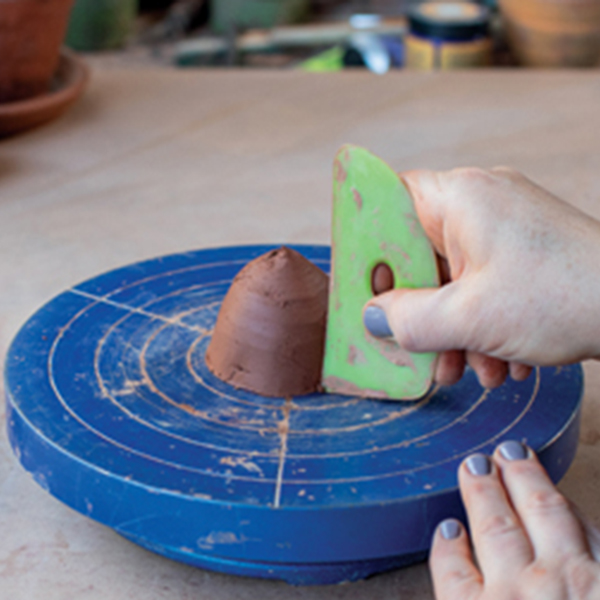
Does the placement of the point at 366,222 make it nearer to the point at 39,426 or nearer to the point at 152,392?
the point at 152,392

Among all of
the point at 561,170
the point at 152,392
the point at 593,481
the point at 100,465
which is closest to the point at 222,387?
the point at 152,392

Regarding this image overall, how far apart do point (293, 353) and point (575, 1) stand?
4.60m

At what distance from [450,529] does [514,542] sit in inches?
3.1

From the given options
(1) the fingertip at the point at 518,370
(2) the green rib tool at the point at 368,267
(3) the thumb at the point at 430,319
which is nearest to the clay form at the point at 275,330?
(2) the green rib tool at the point at 368,267

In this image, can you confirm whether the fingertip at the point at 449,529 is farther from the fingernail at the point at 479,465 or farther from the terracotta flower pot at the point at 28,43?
the terracotta flower pot at the point at 28,43

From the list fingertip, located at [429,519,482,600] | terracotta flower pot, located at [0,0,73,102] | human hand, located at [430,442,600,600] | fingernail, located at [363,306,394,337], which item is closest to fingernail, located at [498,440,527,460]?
human hand, located at [430,442,600,600]

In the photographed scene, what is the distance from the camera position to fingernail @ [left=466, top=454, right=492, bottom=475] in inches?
42.3

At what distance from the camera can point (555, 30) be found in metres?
5.34

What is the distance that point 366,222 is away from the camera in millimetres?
1229

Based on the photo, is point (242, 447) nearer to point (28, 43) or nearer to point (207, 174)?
point (207, 174)

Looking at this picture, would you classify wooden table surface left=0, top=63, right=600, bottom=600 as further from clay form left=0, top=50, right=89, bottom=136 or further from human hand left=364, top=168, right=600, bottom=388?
human hand left=364, top=168, right=600, bottom=388

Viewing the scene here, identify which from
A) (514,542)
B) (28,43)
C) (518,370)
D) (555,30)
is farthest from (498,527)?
(555,30)

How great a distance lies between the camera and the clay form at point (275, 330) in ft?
4.19

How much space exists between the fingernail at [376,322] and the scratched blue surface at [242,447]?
0.11 meters
